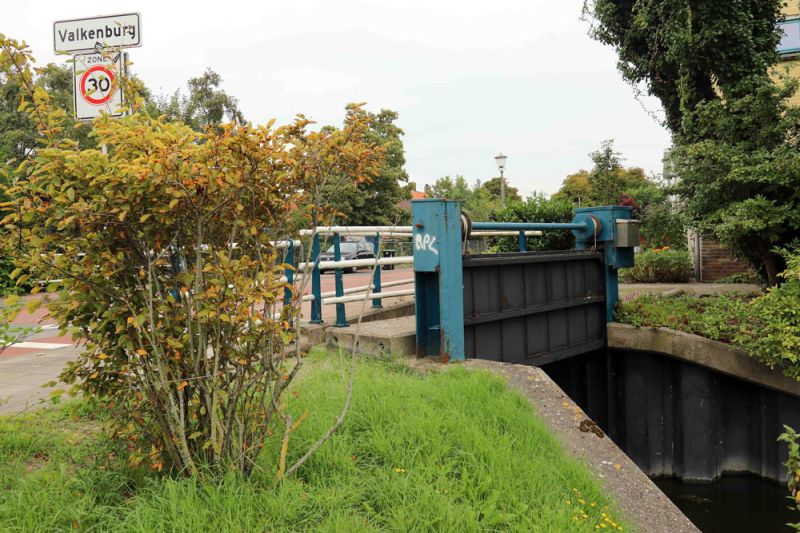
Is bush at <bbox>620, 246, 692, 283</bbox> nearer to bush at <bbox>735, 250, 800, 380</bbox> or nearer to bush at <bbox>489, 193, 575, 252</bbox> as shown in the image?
bush at <bbox>489, 193, 575, 252</bbox>

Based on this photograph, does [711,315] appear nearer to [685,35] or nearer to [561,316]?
[561,316]

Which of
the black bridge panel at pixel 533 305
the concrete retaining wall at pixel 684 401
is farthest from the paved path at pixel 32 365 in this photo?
the concrete retaining wall at pixel 684 401

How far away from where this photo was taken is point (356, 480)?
337 cm

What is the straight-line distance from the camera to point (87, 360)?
3213 millimetres

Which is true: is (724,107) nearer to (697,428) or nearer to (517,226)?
(517,226)

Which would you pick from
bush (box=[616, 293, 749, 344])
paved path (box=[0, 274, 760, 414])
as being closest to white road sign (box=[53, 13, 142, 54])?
paved path (box=[0, 274, 760, 414])

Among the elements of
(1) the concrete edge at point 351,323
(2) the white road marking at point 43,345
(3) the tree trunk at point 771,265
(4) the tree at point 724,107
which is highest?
(4) the tree at point 724,107

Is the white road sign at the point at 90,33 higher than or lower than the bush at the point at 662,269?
higher

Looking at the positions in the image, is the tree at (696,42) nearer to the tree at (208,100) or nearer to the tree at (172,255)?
the tree at (172,255)

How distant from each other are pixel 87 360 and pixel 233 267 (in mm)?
969

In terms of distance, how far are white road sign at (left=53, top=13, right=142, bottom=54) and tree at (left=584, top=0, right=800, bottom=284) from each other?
7.78 metres

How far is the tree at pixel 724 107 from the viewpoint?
28.8 feet

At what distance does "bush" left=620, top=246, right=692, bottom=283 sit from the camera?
1496cm

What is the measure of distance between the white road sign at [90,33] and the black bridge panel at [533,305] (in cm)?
408
